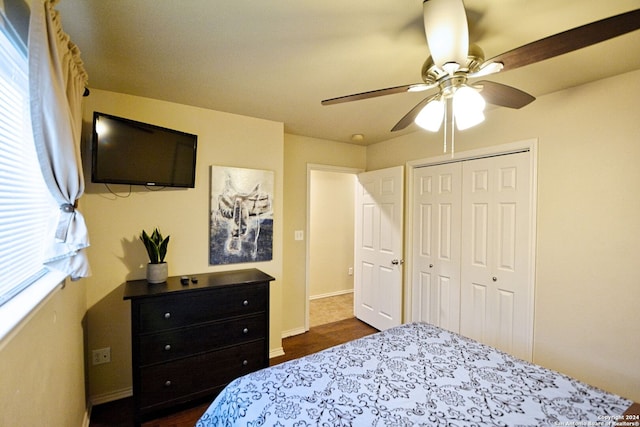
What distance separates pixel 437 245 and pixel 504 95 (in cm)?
179

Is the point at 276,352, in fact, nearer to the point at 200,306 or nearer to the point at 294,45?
the point at 200,306

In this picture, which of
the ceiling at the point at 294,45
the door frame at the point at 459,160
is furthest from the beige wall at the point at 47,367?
the door frame at the point at 459,160

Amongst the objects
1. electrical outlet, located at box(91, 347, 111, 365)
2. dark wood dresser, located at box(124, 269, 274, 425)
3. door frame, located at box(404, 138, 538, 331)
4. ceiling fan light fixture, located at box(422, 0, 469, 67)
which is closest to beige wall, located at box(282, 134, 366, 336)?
dark wood dresser, located at box(124, 269, 274, 425)

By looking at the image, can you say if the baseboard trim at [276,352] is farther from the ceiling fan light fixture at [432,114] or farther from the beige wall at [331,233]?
the ceiling fan light fixture at [432,114]

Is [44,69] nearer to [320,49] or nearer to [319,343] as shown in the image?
[320,49]

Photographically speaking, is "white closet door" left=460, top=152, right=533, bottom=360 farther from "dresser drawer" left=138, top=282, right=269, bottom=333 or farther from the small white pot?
the small white pot

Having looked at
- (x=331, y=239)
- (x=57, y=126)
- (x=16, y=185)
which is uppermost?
(x=57, y=126)

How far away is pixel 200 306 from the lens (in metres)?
2.04

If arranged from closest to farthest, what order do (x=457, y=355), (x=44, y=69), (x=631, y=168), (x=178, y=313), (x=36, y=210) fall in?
(x=44, y=69) < (x=36, y=210) < (x=457, y=355) < (x=631, y=168) < (x=178, y=313)

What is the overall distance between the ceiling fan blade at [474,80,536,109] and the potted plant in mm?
2303

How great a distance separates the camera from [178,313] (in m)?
1.97

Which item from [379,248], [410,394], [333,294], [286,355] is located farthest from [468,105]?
[333,294]

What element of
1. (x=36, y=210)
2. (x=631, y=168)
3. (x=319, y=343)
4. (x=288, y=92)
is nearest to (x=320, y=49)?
(x=288, y=92)

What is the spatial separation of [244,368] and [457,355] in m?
1.57
